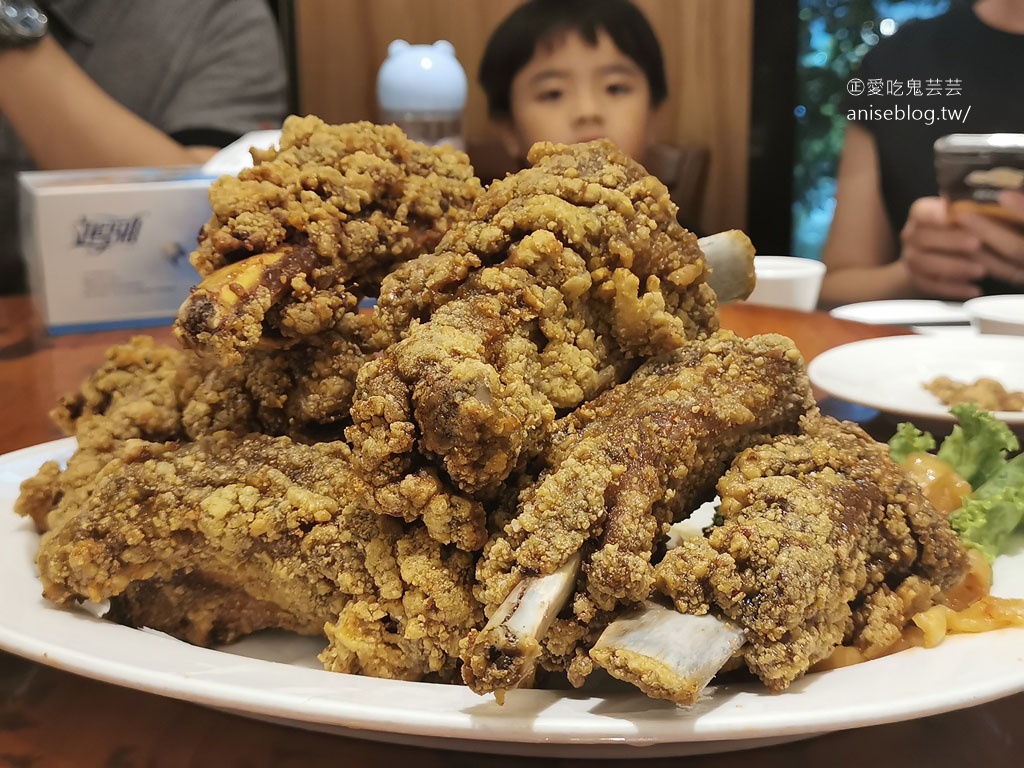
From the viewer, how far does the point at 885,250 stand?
3004mm

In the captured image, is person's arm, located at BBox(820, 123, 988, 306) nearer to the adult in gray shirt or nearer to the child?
the child

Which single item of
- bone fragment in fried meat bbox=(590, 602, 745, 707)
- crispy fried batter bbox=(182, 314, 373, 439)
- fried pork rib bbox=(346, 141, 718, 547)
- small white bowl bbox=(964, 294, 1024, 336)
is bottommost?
small white bowl bbox=(964, 294, 1024, 336)

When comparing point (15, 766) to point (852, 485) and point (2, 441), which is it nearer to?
point (852, 485)

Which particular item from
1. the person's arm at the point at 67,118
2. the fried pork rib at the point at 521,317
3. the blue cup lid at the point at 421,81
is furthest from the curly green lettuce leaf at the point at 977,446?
the person's arm at the point at 67,118

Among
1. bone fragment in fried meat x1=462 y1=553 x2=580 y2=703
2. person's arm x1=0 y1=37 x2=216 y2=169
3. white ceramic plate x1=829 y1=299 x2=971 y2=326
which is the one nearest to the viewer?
bone fragment in fried meat x1=462 y1=553 x2=580 y2=703

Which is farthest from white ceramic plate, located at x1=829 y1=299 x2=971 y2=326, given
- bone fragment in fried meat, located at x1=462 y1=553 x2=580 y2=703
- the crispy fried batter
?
bone fragment in fried meat, located at x1=462 y1=553 x2=580 y2=703

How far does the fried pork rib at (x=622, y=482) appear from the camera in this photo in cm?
67

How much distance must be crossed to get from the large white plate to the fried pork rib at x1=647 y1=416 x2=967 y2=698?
0.03 meters

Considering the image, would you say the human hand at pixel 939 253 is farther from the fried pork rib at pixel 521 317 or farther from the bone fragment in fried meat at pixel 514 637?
the bone fragment in fried meat at pixel 514 637

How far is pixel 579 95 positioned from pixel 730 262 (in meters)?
2.84

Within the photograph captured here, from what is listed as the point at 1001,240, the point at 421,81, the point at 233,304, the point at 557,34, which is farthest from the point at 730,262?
the point at 557,34

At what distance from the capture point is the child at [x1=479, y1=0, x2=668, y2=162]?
3641mm

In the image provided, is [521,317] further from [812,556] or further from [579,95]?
[579,95]

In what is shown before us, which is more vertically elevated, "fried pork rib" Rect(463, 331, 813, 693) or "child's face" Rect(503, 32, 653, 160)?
"child's face" Rect(503, 32, 653, 160)
